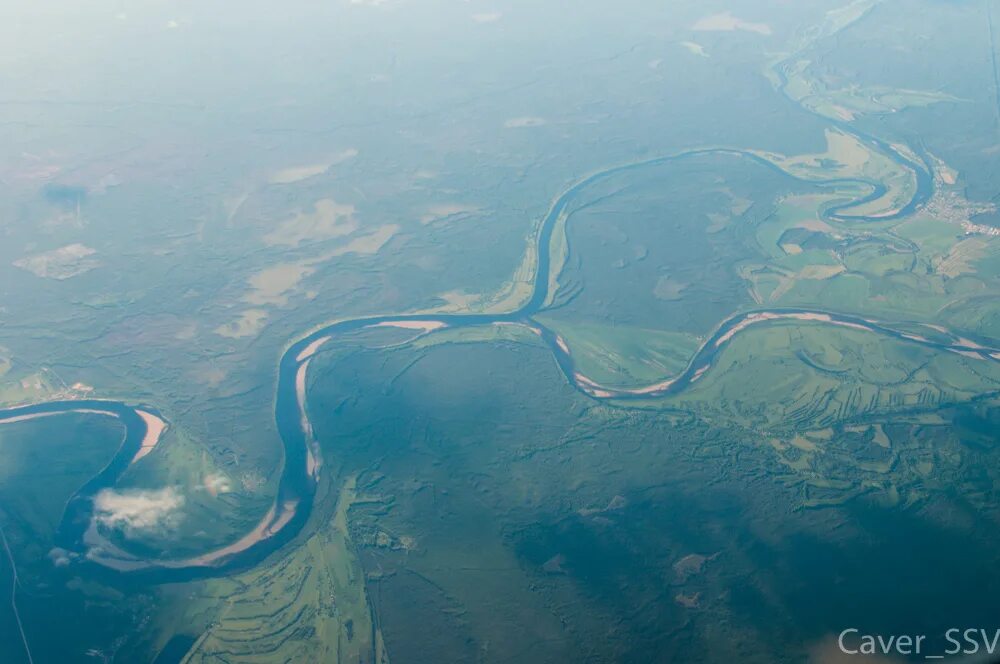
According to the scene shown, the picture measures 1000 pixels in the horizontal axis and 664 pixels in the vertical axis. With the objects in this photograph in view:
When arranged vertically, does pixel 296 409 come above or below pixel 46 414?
below

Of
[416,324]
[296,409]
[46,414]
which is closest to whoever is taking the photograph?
[296,409]

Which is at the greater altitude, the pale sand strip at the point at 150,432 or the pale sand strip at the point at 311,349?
the pale sand strip at the point at 311,349

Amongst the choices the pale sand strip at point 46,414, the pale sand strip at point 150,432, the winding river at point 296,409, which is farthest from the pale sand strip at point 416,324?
the pale sand strip at point 46,414

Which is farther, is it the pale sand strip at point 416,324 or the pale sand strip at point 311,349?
the pale sand strip at point 416,324

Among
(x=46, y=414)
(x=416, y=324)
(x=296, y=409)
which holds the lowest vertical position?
(x=296, y=409)

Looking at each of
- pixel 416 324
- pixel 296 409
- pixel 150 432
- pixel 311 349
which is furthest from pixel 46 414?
pixel 416 324

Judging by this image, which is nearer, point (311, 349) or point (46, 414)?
point (46, 414)

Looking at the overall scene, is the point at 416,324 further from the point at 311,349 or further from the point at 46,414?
the point at 46,414

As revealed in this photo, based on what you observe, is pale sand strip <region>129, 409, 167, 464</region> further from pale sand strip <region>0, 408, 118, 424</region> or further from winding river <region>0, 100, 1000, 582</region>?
pale sand strip <region>0, 408, 118, 424</region>

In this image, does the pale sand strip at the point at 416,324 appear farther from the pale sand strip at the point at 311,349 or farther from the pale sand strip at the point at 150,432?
the pale sand strip at the point at 150,432

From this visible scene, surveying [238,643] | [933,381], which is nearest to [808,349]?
[933,381]

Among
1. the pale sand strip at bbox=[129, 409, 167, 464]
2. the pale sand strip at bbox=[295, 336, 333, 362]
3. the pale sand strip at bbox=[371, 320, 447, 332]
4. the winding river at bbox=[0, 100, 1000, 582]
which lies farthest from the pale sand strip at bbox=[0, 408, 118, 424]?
the pale sand strip at bbox=[371, 320, 447, 332]

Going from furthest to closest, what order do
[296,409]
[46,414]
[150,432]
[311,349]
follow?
[311,349]
[46,414]
[296,409]
[150,432]
